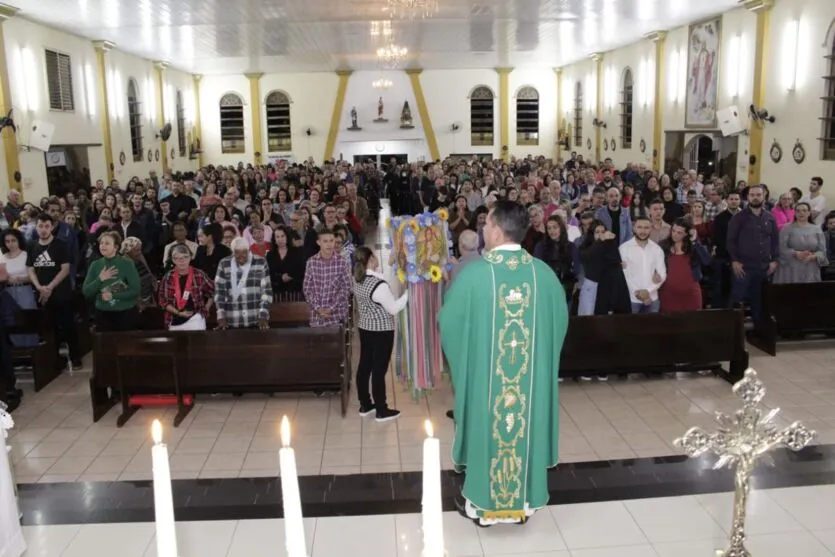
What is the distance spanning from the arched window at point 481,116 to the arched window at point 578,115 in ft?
10.5

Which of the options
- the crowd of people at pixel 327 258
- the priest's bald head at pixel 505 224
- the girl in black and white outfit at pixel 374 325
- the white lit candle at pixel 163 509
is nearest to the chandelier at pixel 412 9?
the crowd of people at pixel 327 258

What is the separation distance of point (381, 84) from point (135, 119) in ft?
30.9

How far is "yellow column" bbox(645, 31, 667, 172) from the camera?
19.0 metres

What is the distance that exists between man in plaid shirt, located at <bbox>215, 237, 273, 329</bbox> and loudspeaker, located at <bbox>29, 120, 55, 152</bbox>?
9255 millimetres

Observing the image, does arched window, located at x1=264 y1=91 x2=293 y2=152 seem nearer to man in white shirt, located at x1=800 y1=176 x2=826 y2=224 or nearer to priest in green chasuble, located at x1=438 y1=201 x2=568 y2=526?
man in white shirt, located at x1=800 y1=176 x2=826 y2=224

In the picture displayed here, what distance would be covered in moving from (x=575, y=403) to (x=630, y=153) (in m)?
16.3

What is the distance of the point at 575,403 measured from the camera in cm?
668

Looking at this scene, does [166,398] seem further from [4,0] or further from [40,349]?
[4,0]

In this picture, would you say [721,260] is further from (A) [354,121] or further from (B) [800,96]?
(A) [354,121]

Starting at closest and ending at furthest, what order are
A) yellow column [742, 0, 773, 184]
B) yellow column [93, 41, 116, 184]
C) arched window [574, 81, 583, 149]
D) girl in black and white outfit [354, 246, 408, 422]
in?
girl in black and white outfit [354, 246, 408, 422]
yellow column [742, 0, 773, 184]
yellow column [93, 41, 116, 184]
arched window [574, 81, 583, 149]

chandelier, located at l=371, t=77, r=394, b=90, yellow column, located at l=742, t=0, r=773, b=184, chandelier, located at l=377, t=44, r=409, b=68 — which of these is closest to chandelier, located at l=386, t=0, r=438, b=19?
yellow column, located at l=742, t=0, r=773, b=184

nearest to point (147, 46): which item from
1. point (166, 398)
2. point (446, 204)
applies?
point (446, 204)

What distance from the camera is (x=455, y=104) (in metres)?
28.8

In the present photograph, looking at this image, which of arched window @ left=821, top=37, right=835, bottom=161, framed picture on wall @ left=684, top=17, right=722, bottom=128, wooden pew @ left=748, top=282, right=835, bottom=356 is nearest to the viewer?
wooden pew @ left=748, top=282, right=835, bottom=356
